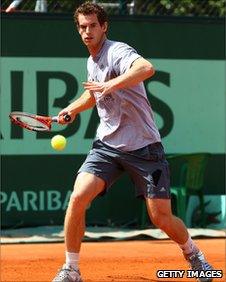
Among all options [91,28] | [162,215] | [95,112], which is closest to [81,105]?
[91,28]

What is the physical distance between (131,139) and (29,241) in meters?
3.72

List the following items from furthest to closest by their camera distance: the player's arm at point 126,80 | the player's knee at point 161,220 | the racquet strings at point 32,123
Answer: the racquet strings at point 32,123, the player's knee at point 161,220, the player's arm at point 126,80

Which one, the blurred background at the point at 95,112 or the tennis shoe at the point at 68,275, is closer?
the tennis shoe at the point at 68,275

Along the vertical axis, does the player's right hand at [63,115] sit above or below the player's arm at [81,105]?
below

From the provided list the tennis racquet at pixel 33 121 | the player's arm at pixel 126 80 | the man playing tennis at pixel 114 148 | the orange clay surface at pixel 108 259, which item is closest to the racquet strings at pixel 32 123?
the tennis racquet at pixel 33 121

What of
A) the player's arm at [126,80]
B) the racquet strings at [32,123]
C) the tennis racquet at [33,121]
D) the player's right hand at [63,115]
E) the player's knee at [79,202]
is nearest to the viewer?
the player's arm at [126,80]

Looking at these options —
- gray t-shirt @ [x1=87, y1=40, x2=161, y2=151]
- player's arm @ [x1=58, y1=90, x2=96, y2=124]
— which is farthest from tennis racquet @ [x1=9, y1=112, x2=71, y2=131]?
gray t-shirt @ [x1=87, y1=40, x2=161, y2=151]

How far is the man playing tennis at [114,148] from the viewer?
5586mm

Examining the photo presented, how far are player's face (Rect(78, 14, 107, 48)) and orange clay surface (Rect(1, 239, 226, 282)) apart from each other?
6.05 ft

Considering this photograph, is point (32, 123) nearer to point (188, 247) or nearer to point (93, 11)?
point (93, 11)

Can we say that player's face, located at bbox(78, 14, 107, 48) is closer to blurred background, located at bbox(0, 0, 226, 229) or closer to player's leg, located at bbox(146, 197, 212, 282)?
player's leg, located at bbox(146, 197, 212, 282)

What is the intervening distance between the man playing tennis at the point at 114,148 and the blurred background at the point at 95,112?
161 inches

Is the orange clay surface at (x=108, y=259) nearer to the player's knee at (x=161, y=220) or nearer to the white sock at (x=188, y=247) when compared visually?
the white sock at (x=188, y=247)

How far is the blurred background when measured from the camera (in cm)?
981
